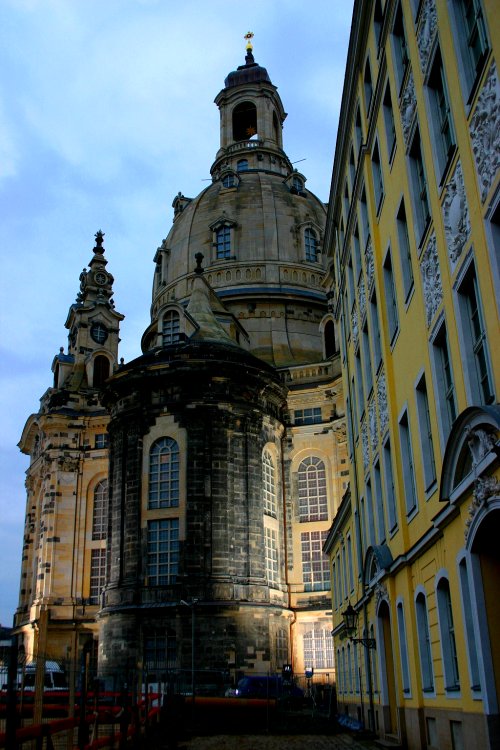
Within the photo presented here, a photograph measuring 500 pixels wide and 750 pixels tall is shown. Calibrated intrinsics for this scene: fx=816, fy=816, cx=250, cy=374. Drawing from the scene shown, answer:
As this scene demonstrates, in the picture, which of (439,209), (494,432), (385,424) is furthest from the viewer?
(385,424)

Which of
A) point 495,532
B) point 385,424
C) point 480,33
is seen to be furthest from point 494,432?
point 385,424

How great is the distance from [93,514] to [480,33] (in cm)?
4657

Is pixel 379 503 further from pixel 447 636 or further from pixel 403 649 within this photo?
pixel 447 636

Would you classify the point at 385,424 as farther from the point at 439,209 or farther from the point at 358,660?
the point at 358,660

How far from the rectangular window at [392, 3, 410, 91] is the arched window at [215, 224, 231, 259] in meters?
41.6

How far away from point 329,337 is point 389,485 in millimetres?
35030

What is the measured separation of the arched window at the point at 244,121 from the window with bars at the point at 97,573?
38.8m

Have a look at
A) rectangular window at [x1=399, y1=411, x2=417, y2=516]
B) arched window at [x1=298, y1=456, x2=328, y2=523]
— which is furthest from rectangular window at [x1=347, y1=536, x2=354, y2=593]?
arched window at [x1=298, y1=456, x2=328, y2=523]

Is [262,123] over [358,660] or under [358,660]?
over

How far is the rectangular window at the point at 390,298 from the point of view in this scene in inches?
696

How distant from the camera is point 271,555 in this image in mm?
43344

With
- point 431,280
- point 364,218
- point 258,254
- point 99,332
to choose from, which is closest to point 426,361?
point 431,280

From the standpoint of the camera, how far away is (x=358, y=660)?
24422 mm

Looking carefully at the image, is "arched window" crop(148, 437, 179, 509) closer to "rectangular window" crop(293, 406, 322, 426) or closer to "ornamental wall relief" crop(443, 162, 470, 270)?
"rectangular window" crop(293, 406, 322, 426)
